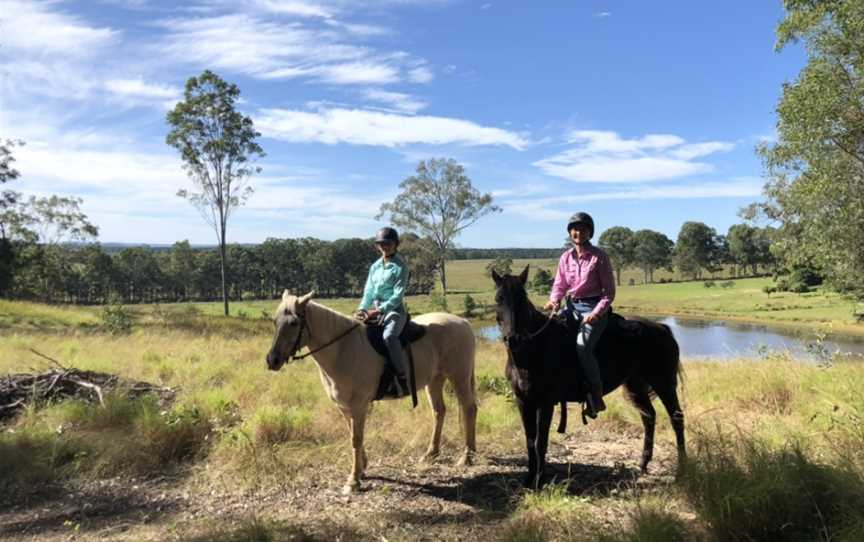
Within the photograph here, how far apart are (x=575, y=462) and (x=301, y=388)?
5.09 m

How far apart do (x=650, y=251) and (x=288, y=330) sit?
299 ft

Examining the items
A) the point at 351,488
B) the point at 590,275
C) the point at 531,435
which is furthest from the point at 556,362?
the point at 351,488

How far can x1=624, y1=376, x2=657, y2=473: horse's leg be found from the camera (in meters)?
5.43

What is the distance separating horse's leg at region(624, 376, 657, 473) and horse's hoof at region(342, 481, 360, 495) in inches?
119

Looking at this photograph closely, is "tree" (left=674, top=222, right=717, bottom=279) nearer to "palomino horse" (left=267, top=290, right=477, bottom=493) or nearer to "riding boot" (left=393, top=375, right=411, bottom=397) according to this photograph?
"palomino horse" (left=267, top=290, right=477, bottom=493)

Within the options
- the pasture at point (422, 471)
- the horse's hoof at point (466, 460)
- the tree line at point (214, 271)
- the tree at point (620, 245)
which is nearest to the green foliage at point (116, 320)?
the pasture at point (422, 471)

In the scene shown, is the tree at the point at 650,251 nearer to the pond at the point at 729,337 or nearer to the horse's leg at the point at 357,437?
the pond at the point at 729,337

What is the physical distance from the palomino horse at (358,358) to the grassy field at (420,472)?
1.69ft

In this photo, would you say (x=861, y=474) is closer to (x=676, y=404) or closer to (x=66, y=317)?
(x=676, y=404)

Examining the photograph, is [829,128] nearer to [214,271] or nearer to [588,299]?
[588,299]

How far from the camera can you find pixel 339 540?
3828 mm

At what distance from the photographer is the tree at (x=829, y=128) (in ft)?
42.1

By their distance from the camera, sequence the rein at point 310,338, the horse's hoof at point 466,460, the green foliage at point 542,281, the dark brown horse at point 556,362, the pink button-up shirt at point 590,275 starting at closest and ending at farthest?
the dark brown horse at point 556,362 → the rein at point 310,338 → the pink button-up shirt at point 590,275 → the green foliage at point 542,281 → the horse's hoof at point 466,460

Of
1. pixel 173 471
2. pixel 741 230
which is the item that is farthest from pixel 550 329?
pixel 741 230
